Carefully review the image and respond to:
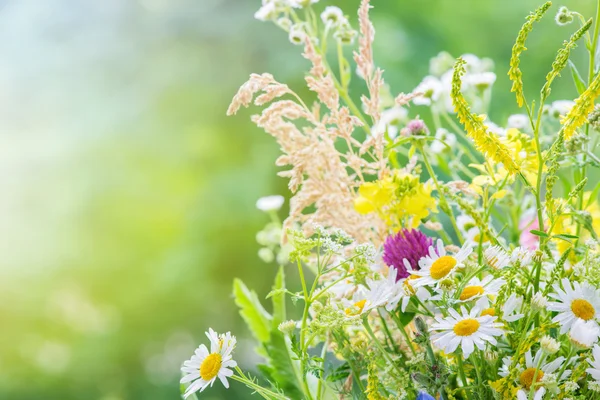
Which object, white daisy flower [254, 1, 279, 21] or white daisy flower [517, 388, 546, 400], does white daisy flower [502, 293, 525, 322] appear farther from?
white daisy flower [254, 1, 279, 21]

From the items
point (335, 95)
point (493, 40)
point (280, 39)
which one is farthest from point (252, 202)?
point (335, 95)

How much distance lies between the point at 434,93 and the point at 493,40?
139 centimetres

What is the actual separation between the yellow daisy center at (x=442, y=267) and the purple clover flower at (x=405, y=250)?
4 centimetres

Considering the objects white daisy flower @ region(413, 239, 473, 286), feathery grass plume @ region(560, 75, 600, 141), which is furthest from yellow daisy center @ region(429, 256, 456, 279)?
feathery grass plume @ region(560, 75, 600, 141)

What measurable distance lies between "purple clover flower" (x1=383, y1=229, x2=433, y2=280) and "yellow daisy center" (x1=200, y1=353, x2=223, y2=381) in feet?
0.42

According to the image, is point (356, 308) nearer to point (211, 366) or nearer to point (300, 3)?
point (211, 366)

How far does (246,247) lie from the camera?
86.1 inches

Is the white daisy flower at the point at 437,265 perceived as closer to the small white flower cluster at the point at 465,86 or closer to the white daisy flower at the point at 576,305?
the white daisy flower at the point at 576,305

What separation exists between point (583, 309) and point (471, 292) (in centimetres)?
6

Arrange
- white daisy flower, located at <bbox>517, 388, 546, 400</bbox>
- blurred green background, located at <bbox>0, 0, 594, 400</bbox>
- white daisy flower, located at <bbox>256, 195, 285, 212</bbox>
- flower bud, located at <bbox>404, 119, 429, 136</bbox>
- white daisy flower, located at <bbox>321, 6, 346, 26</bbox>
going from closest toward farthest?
1. white daisy flower, located at <bbox>517, 388, 546, 400</bbox>
2. flower bud, located at <bbox>404, 119, 429, 136</bbox>
3. white daisy flower, located at <bbox>321, 6, 346, 26</bbox>
4. white daisy flower, located at <bbox>256, 195, 285, 212</bbox>
5. blurred green background, located at <bbox>0, 0, 594, 400</bbox>

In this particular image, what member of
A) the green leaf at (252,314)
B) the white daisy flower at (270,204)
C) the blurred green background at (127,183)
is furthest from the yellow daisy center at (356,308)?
the blurred green background at (127,183)

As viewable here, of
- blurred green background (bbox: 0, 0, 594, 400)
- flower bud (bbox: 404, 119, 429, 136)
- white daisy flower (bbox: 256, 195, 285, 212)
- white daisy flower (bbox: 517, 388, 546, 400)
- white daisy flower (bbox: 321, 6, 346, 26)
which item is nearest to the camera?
white daisy flower (bbox: 517, 388, 546, 400)

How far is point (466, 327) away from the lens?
1.24ft

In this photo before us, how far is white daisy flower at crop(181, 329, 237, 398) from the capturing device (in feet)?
1.36
